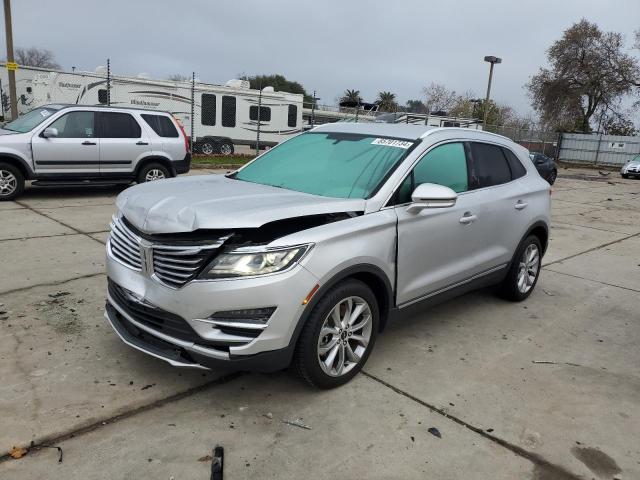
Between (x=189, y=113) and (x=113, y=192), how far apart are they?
1065 centimetres

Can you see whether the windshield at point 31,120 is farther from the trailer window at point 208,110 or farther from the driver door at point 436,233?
the trailer window at point 208,110

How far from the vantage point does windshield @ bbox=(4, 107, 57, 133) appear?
377 inches

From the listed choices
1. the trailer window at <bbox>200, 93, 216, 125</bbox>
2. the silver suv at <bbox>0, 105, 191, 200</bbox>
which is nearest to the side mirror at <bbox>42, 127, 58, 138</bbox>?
the silver suv at <bbox>0, 105, 191, 200</bbox>

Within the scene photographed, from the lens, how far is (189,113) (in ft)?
69.1

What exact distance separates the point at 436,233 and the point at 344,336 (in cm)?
114

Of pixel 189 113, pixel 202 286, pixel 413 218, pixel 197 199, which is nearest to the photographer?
pixel 202 286

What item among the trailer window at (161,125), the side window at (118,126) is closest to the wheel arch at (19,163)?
the side window at (118,126)

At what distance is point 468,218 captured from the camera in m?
4.30

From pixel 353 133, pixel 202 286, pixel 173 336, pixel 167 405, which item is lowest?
pixel 167 405

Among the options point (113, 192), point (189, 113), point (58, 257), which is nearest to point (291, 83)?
point (189, 113)

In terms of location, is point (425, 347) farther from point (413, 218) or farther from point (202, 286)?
point (202, 286)

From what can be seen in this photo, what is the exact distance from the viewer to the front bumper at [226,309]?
9.57 feet

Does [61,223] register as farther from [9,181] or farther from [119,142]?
[119,142]

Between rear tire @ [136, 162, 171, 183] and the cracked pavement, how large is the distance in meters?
5.60
